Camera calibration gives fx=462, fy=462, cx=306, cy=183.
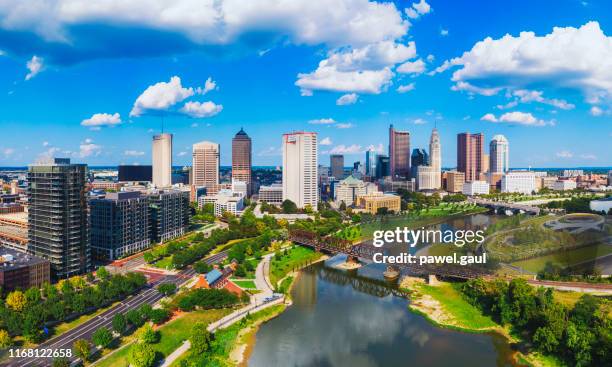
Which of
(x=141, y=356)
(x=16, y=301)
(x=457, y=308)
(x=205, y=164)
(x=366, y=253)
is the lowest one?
(x=457, y=308)

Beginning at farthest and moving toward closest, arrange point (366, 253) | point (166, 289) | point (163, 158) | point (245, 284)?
point (163, 158) < point (366, 253) < point (245, 284) < point (166, 289)

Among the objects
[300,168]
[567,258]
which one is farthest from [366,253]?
[300,168]

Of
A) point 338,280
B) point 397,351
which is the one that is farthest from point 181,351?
point 338,280

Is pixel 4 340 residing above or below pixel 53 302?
below

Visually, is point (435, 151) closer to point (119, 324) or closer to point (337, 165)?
point (337, 165)

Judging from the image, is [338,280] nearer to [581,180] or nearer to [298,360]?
[298,360]

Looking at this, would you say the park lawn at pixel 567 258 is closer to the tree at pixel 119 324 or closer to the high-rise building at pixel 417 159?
the tree at pixel 119 324

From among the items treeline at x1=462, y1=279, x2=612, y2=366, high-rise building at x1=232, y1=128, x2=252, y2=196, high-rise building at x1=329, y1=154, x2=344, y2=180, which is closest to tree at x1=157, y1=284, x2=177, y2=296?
treeline at x1=462, y1=279, x2=612, y2=366

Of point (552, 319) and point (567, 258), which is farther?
point (567, 258)

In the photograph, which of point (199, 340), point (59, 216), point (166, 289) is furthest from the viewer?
point (59, 216)
